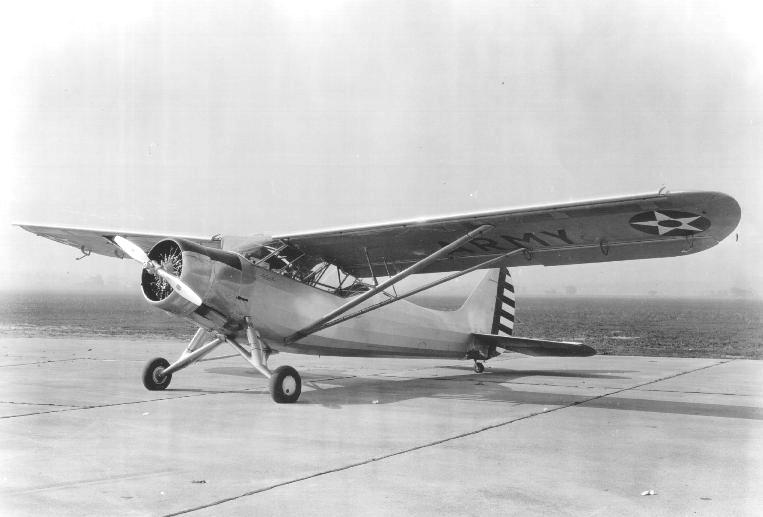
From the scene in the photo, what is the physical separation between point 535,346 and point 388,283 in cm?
441

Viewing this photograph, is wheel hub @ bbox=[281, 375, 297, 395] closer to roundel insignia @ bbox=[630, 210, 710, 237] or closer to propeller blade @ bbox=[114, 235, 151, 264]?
propeller blade @ bbox=[114, 235, 151, 264]

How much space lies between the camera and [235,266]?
9.70 meters

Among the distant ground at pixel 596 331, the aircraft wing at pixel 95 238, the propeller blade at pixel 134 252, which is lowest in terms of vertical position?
the distant ground at pixel 596 331

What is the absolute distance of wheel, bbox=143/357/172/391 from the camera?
34.3 feet

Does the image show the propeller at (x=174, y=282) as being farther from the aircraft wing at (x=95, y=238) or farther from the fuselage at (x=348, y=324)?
the aircraft wing at (x=95, y=238)

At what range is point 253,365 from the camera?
9664 mm

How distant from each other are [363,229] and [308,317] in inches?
63.4

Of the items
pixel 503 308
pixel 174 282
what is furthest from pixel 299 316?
pixel 503 308

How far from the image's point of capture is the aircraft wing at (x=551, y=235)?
8438 millimetres

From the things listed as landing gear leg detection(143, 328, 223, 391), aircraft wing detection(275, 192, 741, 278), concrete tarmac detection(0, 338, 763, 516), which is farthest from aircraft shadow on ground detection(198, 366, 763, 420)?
aircraft wing detection(275, 192, 741, 278)

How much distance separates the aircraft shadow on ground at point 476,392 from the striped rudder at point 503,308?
104 cm

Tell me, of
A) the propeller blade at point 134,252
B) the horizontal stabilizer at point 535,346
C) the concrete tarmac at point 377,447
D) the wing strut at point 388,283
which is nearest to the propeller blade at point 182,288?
the propeller blade at point 134,252

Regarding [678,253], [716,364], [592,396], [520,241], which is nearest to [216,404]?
[520,241]

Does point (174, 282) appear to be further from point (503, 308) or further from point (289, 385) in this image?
point (503, 308)
